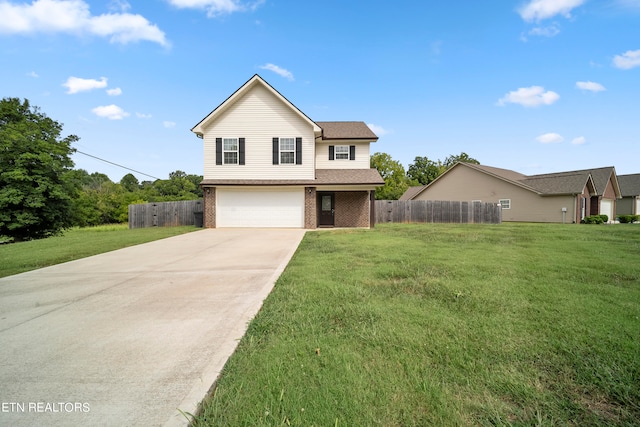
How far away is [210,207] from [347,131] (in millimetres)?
10193

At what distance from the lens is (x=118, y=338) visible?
10.8ft

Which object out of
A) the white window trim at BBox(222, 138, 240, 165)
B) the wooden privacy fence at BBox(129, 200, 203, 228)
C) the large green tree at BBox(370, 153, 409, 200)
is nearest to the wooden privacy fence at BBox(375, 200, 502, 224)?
the white window trim at BBox(222, 138, 240, 165)

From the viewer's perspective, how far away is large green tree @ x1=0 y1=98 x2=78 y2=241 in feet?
68.6

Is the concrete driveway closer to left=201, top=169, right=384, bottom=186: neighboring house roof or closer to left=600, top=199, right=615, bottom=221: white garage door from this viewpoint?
left=201, top=169, right=384, bottom=186: neighboring house roof

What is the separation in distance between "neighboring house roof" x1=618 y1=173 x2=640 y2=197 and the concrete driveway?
50571 mm

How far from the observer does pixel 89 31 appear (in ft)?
45.1

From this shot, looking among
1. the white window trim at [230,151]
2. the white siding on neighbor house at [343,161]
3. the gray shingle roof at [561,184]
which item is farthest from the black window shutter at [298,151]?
the gray shingle roof at [561,184]

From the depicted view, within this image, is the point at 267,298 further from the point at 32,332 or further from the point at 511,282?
the point at 511,282

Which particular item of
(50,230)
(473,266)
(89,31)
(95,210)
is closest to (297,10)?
(89,31)

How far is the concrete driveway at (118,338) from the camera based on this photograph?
2176 millimetres

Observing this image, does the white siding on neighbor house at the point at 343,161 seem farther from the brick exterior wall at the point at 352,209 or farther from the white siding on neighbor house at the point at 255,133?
the white siding on neighbor house at the point at 255,133

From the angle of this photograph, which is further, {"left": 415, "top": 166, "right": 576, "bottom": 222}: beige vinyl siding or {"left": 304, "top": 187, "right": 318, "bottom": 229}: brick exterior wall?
{"left": 415, "top": 166, "right": 576, "bottom": 222}: beige vinyl siding

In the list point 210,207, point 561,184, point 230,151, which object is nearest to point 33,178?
point 210,207

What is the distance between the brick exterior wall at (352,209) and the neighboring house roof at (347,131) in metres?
3.60
